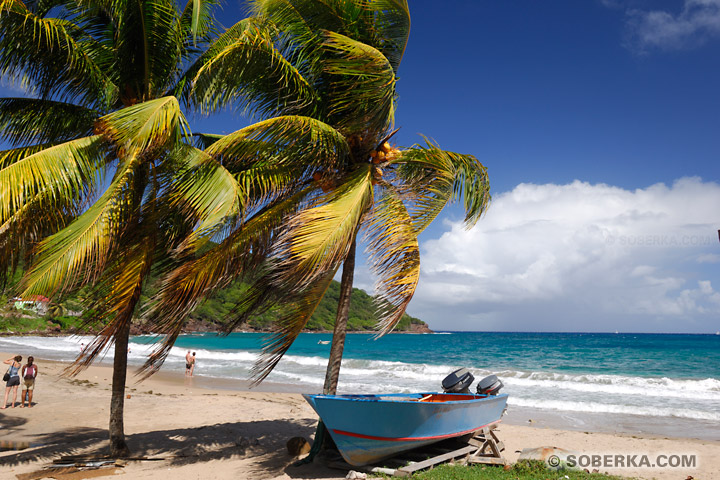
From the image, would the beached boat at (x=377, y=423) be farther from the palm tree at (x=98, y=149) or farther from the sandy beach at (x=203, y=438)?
the palm tree at (x=98, y=149)

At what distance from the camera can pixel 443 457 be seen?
713 centimetres

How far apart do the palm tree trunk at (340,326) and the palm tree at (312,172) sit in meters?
0.02

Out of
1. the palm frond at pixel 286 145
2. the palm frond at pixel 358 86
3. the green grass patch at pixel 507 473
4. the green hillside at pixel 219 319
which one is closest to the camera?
the palm frond at pixel 286 145

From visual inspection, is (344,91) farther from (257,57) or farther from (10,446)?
(10,446)

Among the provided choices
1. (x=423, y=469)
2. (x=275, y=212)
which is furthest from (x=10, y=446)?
(x=423, y=469)

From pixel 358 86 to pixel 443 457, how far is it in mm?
5531

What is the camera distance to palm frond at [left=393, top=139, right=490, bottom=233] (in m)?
6.76

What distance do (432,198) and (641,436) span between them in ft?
28.4

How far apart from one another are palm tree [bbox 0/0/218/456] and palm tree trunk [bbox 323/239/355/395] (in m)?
2.32

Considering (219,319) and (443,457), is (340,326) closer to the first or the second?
(443,457)

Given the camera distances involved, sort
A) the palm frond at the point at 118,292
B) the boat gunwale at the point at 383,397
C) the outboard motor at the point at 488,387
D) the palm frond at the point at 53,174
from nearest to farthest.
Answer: the palm frond at the point at 53,174 < the palm frond at the point at 118,292 < the boat gunwale at the point at 383,397 < the outboard motor at the point at 488,387

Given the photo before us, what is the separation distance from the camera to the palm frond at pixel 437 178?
266 inches

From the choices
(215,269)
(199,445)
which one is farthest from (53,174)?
(199,445)

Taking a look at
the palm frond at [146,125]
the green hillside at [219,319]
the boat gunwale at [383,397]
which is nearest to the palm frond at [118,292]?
the palm frond at [146,125]
